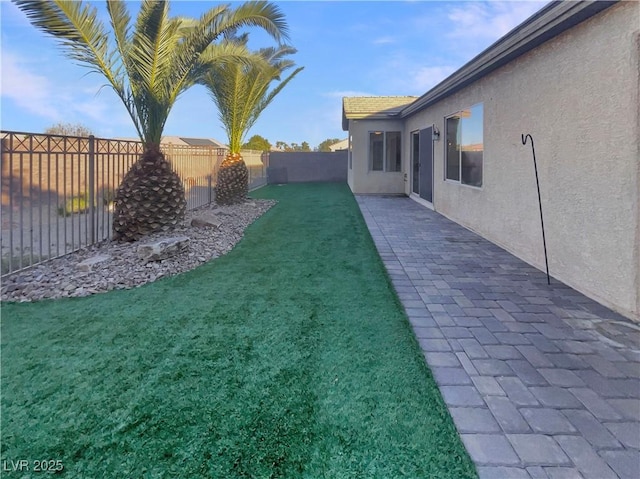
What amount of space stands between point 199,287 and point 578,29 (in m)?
5.60

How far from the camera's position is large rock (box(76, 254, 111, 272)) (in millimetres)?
5648

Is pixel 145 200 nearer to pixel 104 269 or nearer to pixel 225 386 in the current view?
pixel 104 269

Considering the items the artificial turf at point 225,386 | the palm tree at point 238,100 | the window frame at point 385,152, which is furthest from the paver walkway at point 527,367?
the window frame at point 385,152

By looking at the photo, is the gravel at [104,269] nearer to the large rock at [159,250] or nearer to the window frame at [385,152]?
the large rock at [159,250]

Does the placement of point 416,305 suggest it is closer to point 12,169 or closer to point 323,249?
point 323,249

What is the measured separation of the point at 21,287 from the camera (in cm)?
505

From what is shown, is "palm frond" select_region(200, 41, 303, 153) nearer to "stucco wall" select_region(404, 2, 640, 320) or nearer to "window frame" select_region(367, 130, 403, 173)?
"window frame" select_region(367, 130, 403, 173)

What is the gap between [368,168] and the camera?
16.6 m

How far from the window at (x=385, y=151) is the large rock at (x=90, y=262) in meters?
12.2

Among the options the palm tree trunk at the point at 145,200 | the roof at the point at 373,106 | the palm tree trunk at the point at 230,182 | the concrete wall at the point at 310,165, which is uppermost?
the roof at the point at 373,106

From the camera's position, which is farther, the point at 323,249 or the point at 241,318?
the point at 323,249

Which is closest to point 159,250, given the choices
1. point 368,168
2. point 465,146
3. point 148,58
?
point 148,58

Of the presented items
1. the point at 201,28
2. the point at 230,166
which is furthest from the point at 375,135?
the point at 201,28

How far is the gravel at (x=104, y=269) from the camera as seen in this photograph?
16.5 feet
